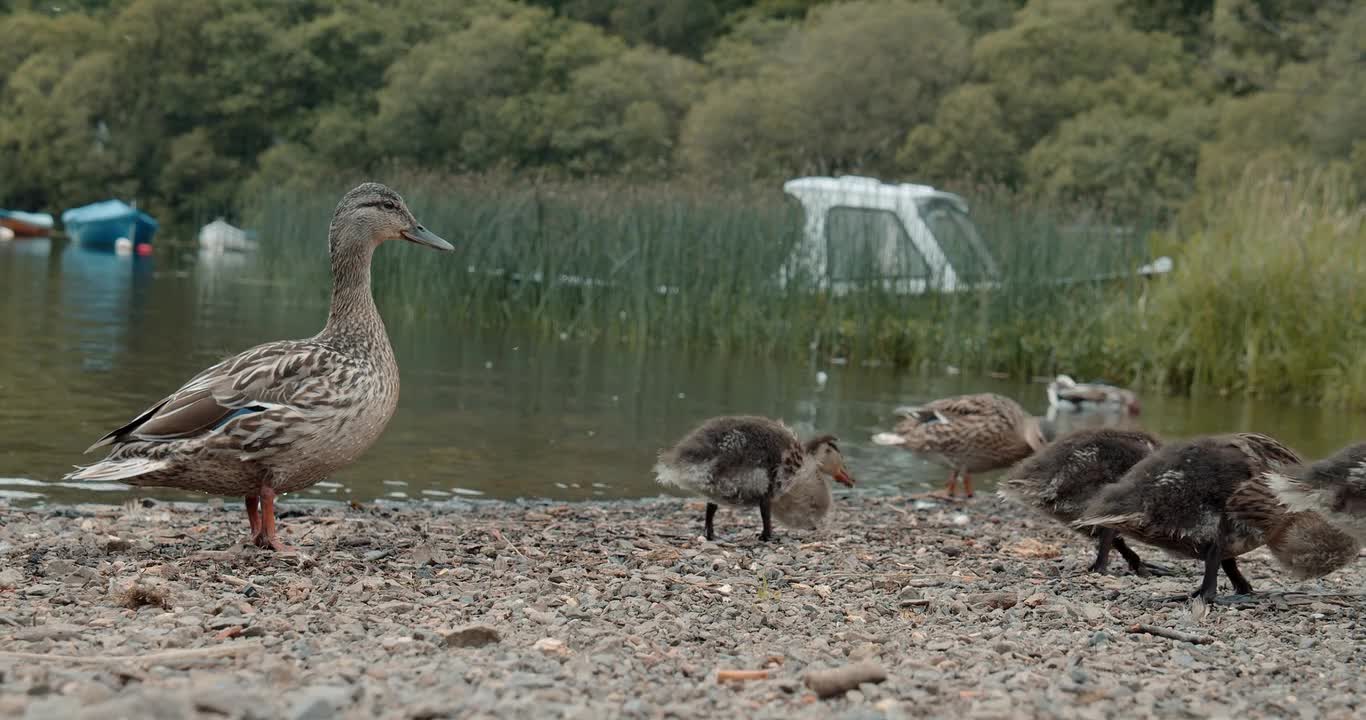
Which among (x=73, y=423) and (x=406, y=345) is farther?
(x=406, y=345)

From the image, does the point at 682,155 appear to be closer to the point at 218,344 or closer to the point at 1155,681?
the point at 218,344

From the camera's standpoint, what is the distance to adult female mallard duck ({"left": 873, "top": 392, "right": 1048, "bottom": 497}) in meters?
9.81

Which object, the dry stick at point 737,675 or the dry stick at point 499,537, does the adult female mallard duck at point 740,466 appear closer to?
the dry stick at point 499,537

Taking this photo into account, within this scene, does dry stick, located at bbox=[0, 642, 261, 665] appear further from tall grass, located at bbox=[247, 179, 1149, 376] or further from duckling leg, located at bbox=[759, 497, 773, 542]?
tall grass, located at bbox=[247, 179, 1149, 376]

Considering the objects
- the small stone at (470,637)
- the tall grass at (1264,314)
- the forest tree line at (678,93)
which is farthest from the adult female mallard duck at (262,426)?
the forest tree line at (678,93)

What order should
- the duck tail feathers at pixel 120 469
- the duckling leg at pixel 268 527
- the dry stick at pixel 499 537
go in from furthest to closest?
the dry stick at pixel 499 537 < the duckling leg at pixel 268 527 < the duck tail feathers at pixel 120 469

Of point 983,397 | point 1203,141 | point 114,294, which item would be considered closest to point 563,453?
point 983,397

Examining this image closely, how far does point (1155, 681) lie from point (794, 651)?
41.5 inches

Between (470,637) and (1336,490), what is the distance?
317 centimetres

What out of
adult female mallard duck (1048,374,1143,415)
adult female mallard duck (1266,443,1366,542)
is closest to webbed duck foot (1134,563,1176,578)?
adult female mallard duck (1266,443,1366,542)

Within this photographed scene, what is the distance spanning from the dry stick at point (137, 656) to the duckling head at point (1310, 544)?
398 cm

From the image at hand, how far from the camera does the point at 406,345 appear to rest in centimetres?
1884

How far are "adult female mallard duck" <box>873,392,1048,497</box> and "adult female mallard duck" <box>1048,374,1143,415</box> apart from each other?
14.8 feet

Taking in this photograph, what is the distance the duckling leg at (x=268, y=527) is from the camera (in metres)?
6.24
